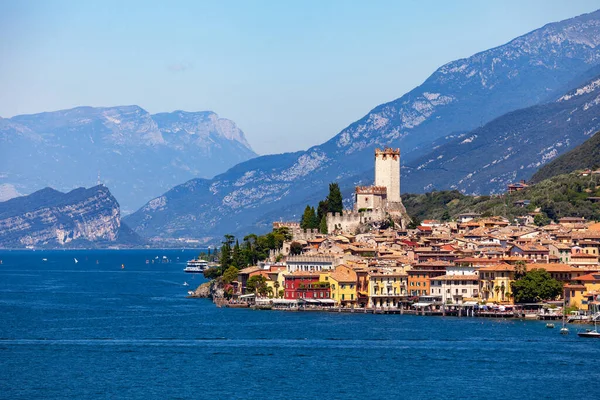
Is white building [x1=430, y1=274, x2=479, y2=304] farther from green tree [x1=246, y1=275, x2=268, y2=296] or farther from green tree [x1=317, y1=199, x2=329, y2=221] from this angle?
green tree [x1=317, y1=199, x2=329, y2=221]

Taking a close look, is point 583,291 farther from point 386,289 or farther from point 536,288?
point 386,289

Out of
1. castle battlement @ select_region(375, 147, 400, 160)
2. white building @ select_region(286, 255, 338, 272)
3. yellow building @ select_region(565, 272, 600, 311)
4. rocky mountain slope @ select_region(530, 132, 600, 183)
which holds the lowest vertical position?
yellow building @ select_region(565, 272, 600, 311)

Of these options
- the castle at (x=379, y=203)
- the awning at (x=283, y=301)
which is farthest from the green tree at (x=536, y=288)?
the castle at (x=379, y=203)

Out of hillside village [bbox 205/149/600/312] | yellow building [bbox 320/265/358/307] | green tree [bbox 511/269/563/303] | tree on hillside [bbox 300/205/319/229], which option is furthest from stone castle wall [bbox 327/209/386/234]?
green tree [bbox 511/269/563/303]

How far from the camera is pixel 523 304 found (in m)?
89.4

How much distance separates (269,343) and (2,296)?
54900 mm

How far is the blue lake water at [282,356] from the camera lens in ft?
190

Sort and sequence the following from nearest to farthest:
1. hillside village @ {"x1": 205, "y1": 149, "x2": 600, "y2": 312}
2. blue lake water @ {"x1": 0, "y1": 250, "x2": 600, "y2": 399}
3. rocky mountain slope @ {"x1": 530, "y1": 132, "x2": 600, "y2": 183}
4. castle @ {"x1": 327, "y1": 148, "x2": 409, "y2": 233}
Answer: blue lake water @ {"x1": 0, "y1": 250, "x2": 600, "y2": 399} < hillside village @ {"x1": 205, "y1": 149, "x2": 600, "y2": 312} < castle @ {"x1": 327, "y1": 148, "x2": 409, "y2": 233} < rocky mountain slope @ {"x1": 530, "y1": 132, "x2": 600, "y2": 183}

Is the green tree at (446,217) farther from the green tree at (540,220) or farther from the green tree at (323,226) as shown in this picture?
the green tree at (323,226)

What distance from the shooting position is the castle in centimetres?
12094

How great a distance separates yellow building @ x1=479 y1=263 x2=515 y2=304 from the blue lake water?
182 inches

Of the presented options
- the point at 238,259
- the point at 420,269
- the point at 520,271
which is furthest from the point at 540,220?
the point at 520,271

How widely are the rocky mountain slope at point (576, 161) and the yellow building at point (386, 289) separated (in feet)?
289

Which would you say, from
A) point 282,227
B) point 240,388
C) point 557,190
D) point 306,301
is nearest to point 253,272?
point 306,301
